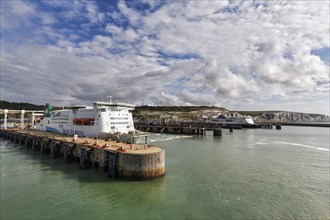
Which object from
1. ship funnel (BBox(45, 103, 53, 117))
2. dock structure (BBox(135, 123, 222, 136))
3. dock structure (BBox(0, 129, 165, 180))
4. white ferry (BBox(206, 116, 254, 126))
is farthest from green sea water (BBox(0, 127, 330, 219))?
white ferry (BBox(206, 116, 254, 126))

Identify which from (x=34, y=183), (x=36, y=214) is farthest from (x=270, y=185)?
(x=34, y=183)

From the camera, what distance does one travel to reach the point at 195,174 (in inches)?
1041

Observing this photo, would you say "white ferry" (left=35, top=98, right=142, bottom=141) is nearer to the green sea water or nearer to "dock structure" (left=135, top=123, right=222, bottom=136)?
the green sea water

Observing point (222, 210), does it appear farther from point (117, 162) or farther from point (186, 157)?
point (186, 157)

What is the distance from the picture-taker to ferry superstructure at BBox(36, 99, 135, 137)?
40.8 meters

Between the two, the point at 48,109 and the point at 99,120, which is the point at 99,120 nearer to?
the point at 99,120

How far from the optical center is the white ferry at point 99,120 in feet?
134

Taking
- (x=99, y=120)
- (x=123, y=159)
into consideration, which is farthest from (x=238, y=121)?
(x=123, y=159)

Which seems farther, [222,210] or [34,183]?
[34,183]

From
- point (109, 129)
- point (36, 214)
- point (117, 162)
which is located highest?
point (109, 129)

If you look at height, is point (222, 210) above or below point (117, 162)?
below

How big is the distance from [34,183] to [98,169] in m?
7.05

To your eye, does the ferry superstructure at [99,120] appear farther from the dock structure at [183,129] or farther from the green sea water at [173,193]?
the dock structure at [183,129]

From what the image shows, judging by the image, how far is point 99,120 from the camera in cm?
4066
